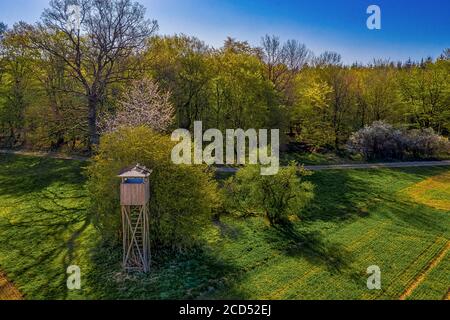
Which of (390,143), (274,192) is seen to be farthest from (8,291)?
(390,143)

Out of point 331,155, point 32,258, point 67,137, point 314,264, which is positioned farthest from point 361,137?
point 32,258

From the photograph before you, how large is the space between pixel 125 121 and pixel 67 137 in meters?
14.9

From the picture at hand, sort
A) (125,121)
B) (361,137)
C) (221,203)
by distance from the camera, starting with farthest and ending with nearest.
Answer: (361,137) → (125,121) → (221,203)

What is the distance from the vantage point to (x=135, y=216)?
18062 millimetres

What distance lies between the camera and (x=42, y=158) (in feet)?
124

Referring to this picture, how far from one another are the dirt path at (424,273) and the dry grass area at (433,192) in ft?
26.9

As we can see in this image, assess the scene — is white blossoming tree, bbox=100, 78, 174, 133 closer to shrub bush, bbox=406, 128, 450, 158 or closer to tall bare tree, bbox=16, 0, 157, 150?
tall bare tree, bbox=16, 0, 157, 150

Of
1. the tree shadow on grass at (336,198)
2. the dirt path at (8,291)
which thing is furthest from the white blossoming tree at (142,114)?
the dirt path at (8,291)

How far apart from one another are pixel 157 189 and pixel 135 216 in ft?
5.50

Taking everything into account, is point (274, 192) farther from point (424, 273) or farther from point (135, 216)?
point (424, 273)

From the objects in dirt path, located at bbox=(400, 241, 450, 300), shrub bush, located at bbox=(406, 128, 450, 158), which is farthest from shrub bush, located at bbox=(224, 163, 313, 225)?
shrub bush, located at bbox=(406, 128, 450, 158)

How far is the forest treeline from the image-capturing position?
114 feet
